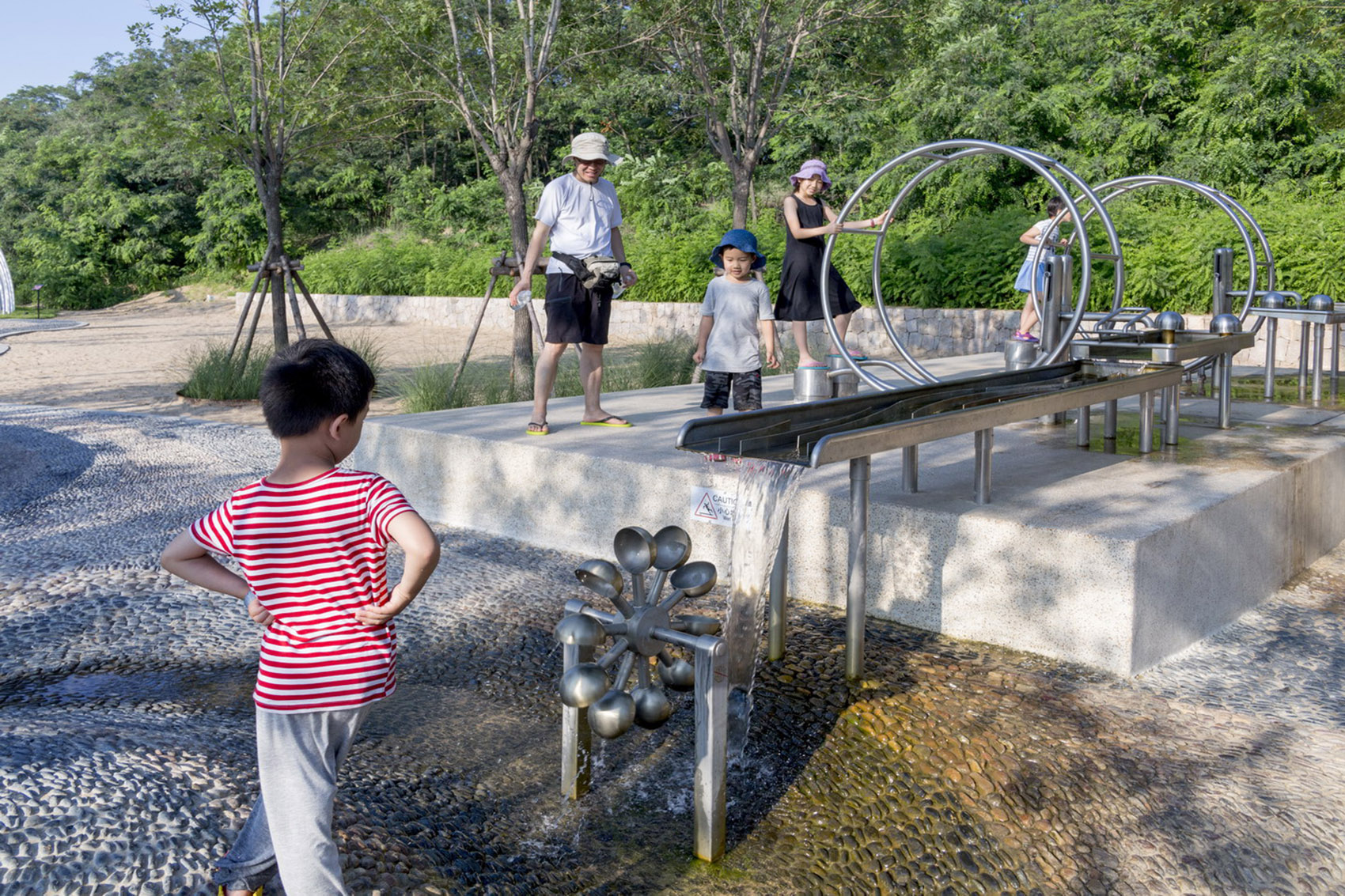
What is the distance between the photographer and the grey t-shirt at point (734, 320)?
580 centimetres

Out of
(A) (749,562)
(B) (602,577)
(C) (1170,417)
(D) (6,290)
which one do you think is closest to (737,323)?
(C) (1170,417)

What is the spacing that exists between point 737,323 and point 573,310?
0.86m

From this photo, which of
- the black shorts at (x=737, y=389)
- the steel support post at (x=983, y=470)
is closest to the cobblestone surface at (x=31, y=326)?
the black shorts at (x=737, y=389)

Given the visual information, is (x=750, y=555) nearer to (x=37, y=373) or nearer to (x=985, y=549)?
(x=985, y=549)

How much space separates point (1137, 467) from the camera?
491 centimetres

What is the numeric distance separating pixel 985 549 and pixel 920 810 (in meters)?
1.32

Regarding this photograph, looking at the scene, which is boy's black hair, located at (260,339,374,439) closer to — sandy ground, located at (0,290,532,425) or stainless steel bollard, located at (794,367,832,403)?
stainless steel bollard, located at (794,367,832,403)

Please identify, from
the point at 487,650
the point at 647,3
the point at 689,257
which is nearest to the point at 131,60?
the point at 689,257

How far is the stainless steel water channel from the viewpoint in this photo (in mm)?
3211

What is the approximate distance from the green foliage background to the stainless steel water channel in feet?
28.2

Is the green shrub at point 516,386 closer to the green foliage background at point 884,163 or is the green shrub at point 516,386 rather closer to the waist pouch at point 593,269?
the waist pouch at point 593,269

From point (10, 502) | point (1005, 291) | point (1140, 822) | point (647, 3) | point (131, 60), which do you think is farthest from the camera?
point (131, 60)

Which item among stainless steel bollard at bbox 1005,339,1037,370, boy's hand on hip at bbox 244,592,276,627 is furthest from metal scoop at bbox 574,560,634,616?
stainless steel bollard at bbox 1005,339,1037,370

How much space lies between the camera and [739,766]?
3.13 meters
